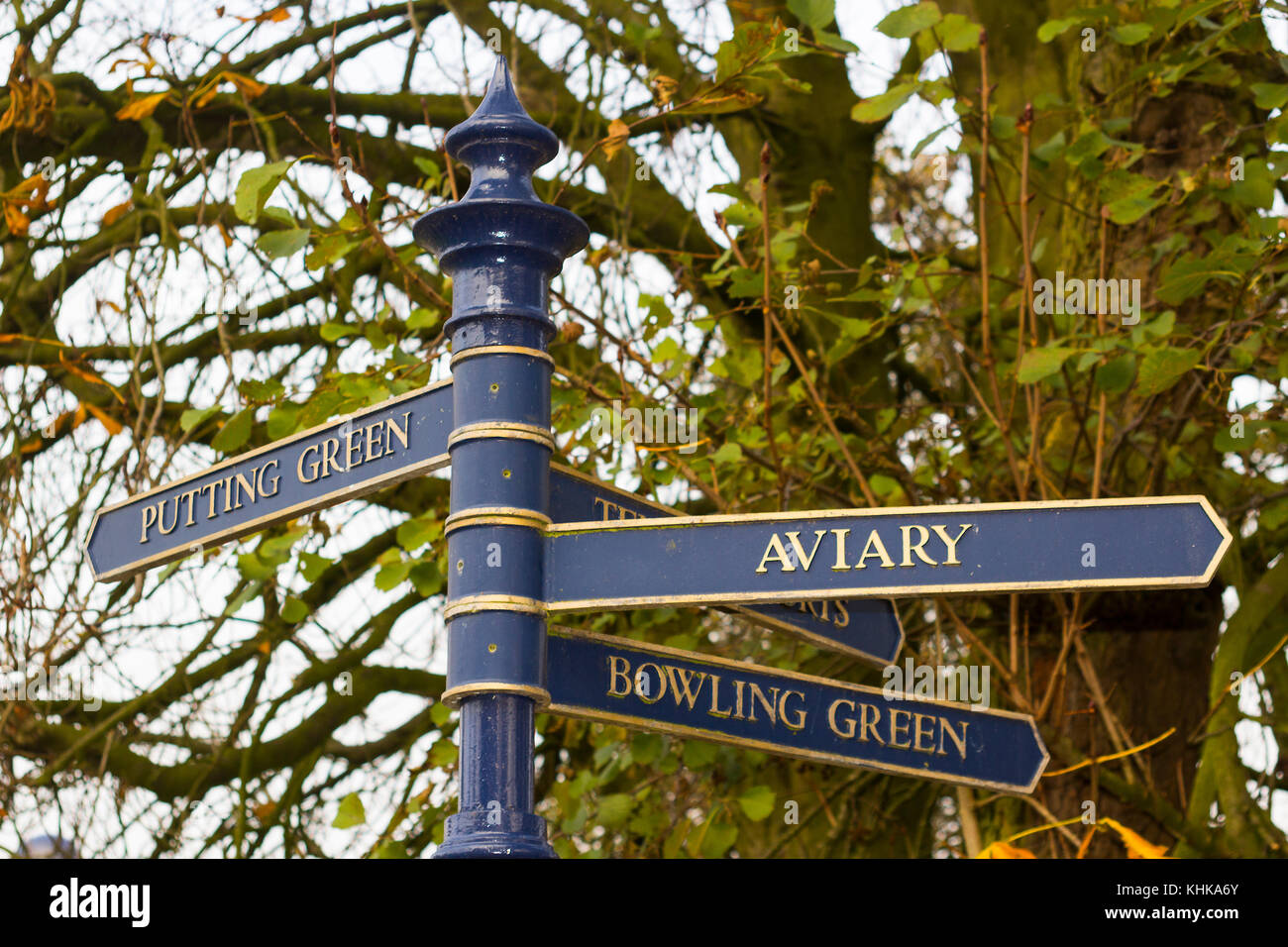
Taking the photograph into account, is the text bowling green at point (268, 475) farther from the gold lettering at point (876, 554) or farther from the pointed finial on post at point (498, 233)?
the gold lettering at point (876, 554)

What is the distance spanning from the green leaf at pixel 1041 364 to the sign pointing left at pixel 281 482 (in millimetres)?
1762

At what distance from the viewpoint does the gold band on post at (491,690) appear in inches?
83.5

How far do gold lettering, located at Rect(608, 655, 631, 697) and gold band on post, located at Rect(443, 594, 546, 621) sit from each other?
205 mm

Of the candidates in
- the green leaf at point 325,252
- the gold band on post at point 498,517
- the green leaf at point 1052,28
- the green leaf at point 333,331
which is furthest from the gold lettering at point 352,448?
the green leaf at point 1052,28

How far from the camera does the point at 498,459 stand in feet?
7.20

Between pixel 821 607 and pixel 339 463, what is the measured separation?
2.60 ft

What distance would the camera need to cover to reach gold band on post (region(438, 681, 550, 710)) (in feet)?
6.96

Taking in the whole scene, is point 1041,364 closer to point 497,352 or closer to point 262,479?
point 497,352

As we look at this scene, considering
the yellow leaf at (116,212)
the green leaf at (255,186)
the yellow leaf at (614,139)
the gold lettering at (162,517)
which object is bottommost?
the gold lettering at (162,517)

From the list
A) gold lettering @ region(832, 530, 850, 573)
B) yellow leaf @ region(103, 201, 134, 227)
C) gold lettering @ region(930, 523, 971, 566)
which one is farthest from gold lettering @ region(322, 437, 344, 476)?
yellow leaf @ region(103, 201, 134, 227)

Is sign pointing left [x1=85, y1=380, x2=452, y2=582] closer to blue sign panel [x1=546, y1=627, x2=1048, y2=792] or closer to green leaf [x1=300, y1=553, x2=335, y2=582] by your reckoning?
blue sign panel [x1=546, y1=627, x2=1048, y2=792]

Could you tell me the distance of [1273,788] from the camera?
5.14 meters

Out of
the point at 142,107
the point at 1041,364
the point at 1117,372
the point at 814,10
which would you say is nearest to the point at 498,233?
the point at 814,10
